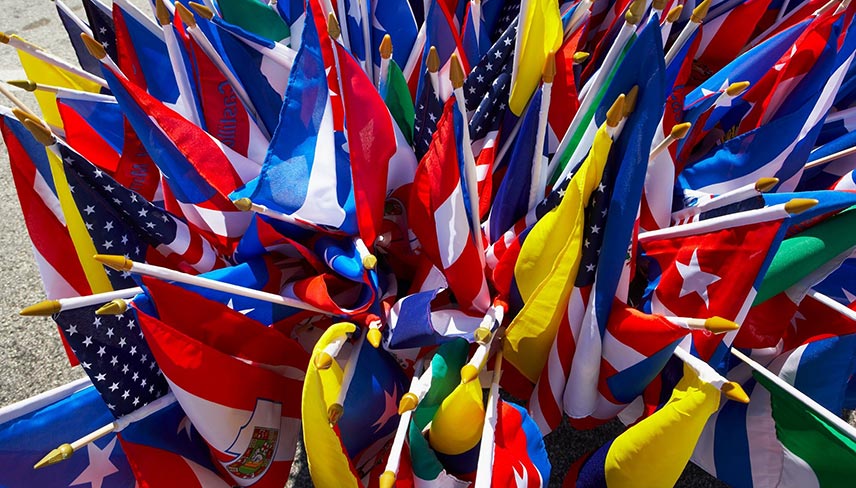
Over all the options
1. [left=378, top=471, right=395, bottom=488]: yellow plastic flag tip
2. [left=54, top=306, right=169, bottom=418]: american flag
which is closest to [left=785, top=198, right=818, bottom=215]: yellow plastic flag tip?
[left=378, top=471, right=395, bottom=488]: yellow plastic flag tip

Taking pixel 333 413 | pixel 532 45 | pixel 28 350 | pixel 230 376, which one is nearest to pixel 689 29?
pixel 532 45

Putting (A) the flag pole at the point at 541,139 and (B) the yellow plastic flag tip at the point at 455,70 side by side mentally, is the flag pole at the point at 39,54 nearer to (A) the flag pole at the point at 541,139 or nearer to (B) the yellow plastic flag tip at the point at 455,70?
(B) the yellow plastic flag tip at the point at 455,70

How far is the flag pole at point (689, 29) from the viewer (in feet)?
4.23

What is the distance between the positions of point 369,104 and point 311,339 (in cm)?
59

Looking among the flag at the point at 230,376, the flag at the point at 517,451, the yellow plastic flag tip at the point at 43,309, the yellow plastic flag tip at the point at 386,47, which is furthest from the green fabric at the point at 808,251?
the yellow plastic flag tip at the point at 43,309

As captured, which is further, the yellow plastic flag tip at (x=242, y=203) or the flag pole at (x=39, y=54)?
the flag pole at (x=39, y=54)

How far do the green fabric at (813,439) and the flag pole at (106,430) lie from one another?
1.29 metres

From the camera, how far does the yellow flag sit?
53.6 inches

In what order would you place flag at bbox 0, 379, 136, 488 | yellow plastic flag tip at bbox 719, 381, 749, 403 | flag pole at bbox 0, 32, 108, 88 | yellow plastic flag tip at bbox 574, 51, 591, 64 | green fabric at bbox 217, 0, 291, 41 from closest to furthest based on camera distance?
yellow plastic flag tip at bbox 719, 381, 749, 403, flag at bbox 0, 379, 136, 488, flag pole at bbox 0, 32, 108, 88, yellow plastic flag tip at bbox 574, 51, 591, 64, green fabric at bbox 217, 0, 291, 41

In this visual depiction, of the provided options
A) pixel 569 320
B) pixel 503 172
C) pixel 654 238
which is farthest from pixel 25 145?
pixel 654 238

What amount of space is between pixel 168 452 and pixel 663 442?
1.01 m

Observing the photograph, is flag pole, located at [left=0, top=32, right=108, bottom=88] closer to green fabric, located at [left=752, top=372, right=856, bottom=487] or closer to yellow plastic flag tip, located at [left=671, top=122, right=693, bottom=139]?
yellow plastic flag tip, located at [left=671, top=122, right=693, bottom=139]

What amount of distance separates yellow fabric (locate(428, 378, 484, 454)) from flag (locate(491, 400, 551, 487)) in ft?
0.18

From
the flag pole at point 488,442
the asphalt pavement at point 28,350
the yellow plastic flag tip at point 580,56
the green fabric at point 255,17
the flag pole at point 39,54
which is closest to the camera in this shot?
the flag pole at point 488,442
